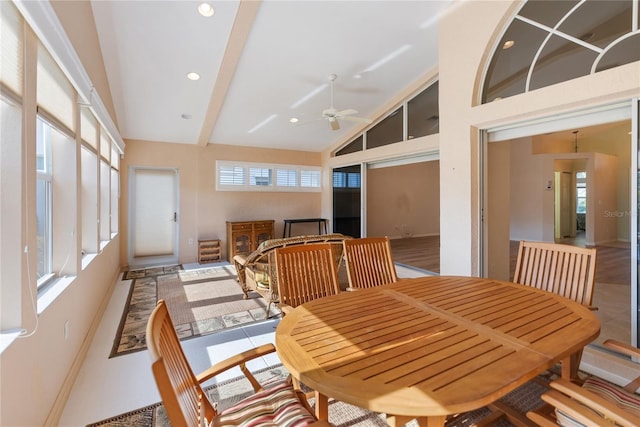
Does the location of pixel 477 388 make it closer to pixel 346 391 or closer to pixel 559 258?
pixel 346 391

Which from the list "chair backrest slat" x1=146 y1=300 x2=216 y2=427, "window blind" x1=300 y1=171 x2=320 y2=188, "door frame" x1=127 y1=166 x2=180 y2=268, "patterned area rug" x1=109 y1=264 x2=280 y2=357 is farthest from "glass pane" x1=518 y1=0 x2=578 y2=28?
"door frame" x1=127 y1=166 x2=180 y2=268

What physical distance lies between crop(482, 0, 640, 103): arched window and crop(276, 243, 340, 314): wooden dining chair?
253 centimetres

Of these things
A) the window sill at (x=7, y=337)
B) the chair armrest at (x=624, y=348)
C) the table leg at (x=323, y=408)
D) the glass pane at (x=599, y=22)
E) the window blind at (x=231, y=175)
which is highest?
the glass pane at (x=599, y=22)

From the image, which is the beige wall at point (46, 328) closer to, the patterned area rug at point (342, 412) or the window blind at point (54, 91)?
the window blind at point (54, 91)

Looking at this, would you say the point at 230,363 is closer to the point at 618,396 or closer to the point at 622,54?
the point at 618,396

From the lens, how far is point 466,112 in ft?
10.6

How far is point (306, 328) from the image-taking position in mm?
1410

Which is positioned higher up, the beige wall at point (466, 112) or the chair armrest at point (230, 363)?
the beige wall at point (466, 112)

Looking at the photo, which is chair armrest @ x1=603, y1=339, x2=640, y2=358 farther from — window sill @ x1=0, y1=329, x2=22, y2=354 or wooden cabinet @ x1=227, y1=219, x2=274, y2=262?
wooden cabinet @ x1=227, y1=219, x2=274, y2=262

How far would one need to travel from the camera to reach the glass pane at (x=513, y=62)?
2838mm

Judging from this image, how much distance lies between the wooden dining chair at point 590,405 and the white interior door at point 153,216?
6.38 meters

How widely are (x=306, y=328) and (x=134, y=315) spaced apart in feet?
9.83

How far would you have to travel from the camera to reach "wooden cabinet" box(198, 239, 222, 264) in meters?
6.09

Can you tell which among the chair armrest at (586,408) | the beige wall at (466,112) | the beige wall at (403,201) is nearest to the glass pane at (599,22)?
the beige wall at (466,112)
